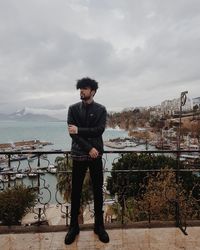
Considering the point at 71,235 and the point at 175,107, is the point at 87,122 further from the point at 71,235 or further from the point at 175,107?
the point at 175,107

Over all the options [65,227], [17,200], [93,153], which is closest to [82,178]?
[93,153]

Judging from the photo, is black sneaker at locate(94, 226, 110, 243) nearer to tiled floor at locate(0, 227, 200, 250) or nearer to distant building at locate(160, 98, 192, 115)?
tiled floor at locate(0, 227, 200, 250)


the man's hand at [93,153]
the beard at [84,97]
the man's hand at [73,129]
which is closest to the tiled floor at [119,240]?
the man's hand at [93,153]

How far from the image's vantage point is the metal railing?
3.94 meters

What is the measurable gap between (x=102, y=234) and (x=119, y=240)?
217 mm

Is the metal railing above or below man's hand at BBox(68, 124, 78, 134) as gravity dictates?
below

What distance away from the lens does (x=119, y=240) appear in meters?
3.35

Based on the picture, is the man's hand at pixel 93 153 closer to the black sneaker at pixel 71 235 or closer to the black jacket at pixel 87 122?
the black jacket at pixel 87 122

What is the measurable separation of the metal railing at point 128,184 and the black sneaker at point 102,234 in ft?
1.55

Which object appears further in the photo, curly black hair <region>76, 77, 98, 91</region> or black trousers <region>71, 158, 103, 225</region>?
black trousers <region>71, 158, 103, 225</region>

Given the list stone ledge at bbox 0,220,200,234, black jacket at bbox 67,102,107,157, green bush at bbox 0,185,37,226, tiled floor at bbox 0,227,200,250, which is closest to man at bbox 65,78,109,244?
black jacket at bbox 67,102,107,157

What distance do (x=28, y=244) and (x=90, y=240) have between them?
2.40 feet

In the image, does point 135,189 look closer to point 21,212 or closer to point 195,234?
point 21,212

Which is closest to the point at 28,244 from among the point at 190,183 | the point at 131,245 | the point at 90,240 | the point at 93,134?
the point at 90,240
